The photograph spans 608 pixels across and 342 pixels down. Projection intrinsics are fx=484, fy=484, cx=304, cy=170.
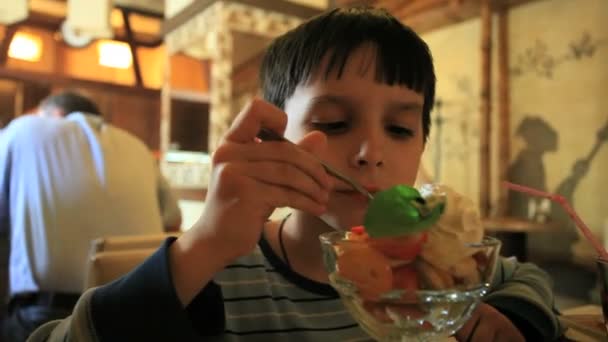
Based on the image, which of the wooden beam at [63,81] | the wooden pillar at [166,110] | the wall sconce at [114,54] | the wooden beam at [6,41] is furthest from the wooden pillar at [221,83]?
the wooden beam at [6,41]

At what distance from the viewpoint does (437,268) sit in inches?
15.7

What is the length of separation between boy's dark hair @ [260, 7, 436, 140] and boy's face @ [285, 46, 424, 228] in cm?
2

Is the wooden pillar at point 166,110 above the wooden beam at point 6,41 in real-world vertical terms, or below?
below

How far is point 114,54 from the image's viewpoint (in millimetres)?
6430

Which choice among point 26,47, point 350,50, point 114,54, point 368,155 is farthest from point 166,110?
point 368,155

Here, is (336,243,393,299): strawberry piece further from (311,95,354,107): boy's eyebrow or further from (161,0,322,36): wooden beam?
(161,0,322,36): wooden beam

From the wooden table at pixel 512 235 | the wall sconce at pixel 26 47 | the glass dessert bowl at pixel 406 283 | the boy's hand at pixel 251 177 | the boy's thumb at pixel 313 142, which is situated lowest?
the wooden table at pixel 512 235

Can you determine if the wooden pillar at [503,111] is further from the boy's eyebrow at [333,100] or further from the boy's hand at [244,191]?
the boy's hand at [244,191]

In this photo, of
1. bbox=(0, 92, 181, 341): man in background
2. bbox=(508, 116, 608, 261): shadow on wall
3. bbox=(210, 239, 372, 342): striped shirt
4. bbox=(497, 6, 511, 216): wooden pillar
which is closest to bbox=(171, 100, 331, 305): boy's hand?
bbox=(210, 239, 372, 342): striped shirt

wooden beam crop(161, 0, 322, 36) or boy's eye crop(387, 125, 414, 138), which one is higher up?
wooden beam crop(161, 0, 322, 36)

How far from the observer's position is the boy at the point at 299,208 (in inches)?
19.2

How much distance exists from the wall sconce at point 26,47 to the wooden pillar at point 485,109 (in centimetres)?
530

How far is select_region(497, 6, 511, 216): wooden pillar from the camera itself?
3125mm

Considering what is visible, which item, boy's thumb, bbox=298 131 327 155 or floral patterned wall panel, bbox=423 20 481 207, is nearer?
boy's thumb, bbox=298 131 327 155
